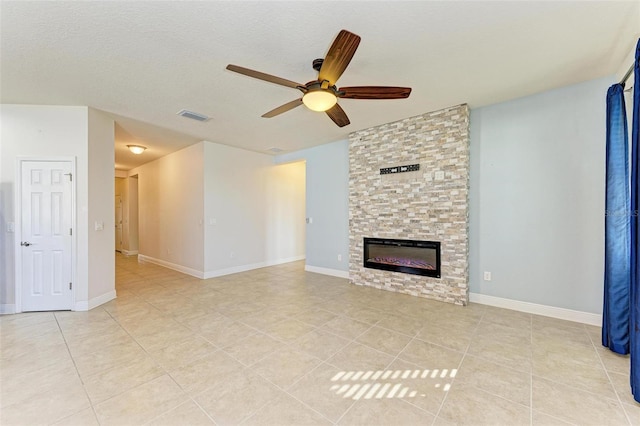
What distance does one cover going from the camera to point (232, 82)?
116 inches

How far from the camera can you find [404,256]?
14.2 feet

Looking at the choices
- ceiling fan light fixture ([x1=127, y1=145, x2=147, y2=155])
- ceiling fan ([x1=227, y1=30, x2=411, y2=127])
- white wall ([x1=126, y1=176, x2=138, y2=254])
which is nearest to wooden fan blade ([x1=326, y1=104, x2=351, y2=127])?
ceiling fan ([x1=227, y1=30, x2=411, y2=127])

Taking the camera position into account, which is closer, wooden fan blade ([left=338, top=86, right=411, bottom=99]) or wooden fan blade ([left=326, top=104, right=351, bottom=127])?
wooden fan blade ([left=338, top=86, right=411, bottom=99])

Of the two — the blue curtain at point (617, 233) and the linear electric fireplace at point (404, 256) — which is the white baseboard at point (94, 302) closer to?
the linear electric fireplace at point (404, 256)

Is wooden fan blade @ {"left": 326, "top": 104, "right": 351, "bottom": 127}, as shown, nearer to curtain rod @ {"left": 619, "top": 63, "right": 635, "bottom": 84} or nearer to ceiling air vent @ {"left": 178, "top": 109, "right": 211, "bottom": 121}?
ceiling air vent @ {"left": 178, "top": 109, "right": 211, "bottom": 121}

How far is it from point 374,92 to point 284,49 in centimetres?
92

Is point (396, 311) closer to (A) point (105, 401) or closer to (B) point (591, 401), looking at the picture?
(B) point (591, 401)

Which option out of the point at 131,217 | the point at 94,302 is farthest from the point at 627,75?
the point at 131,217

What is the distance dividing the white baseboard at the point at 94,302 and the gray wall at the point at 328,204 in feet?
11.8

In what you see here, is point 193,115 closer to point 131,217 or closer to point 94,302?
point 94,302

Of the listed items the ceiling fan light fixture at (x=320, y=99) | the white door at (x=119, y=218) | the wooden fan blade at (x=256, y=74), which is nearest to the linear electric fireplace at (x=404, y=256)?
the ceiling fan light fixture at (x=320, y=99)

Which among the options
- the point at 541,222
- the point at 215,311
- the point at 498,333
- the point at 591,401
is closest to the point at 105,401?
the point at 215,311

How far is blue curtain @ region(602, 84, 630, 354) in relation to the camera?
240cm

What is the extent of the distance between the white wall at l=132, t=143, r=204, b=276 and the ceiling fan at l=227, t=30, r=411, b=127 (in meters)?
3.70
